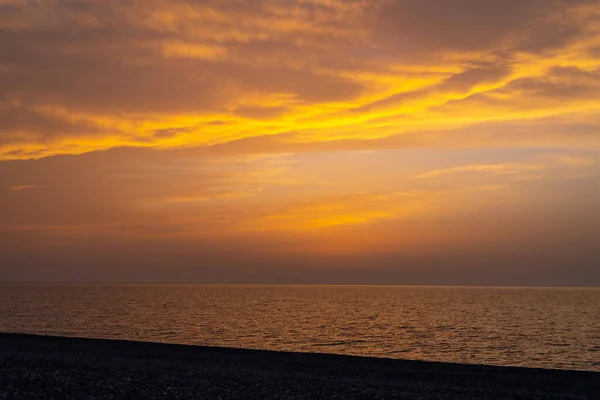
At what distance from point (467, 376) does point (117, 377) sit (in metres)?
20.0

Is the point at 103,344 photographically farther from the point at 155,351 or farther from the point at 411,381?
the point at 411,381

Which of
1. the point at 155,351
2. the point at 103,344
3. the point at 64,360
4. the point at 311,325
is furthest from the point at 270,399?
the point at 311,325

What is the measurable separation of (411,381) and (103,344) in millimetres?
27068

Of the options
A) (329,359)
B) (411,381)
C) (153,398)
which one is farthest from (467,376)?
(153,398)

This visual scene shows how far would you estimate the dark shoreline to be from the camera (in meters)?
25.2

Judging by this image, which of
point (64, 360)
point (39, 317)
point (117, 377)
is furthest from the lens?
point (39, 317)

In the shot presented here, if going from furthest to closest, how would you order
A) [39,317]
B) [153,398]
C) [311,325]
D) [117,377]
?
[39,317] < [311,325] < [117,377] < [153,398]

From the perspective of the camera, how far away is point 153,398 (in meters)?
23.6

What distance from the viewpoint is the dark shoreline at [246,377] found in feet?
82.7

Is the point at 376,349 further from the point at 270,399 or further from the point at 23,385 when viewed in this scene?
the point at 23,385

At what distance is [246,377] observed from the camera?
103 ft

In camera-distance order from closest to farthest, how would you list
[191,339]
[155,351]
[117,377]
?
[117,377], [155,351], [191,339]

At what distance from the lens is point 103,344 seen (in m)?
47.8

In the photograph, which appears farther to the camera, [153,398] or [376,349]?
[376,349]
